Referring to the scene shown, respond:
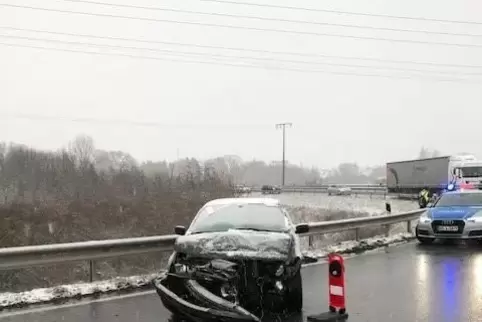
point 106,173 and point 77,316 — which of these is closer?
point 77,316

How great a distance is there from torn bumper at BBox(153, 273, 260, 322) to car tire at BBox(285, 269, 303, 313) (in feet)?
4.01

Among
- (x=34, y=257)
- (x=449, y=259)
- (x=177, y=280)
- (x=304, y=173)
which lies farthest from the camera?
(x=304, y=173)

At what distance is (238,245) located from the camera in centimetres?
711

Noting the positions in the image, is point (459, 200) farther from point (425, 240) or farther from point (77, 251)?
point (77, 251)

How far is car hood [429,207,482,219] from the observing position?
1478cm

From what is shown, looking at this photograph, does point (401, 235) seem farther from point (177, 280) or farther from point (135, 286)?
point (177, 280)

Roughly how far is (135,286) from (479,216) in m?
9.82

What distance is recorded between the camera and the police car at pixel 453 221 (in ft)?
47.8

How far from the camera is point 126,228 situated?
3641 cm

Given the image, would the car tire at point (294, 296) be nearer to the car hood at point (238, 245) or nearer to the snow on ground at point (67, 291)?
the car hood at point (238, 245)

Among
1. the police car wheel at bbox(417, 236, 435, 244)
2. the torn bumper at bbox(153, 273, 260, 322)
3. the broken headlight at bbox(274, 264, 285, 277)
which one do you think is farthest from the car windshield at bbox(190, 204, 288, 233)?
the police car wheel at bbox(417, 236, 435, 244)

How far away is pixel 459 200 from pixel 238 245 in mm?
11209

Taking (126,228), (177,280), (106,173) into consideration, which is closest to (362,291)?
(177,280)

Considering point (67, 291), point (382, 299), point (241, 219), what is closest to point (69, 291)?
point (67, 291)
